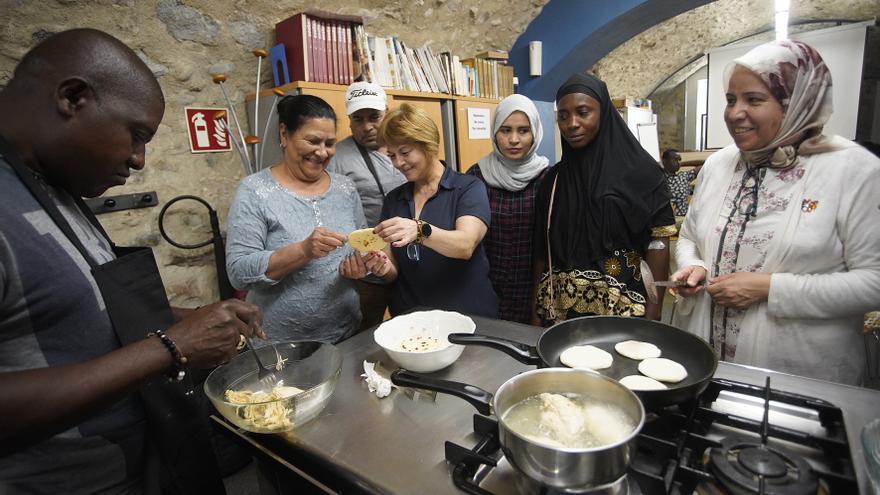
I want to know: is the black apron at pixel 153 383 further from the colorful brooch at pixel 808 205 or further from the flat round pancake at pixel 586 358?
the colorful brooch at pixel 808 205

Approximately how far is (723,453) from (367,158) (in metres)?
2.15

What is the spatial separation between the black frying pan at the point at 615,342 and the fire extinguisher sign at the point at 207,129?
2330 mm

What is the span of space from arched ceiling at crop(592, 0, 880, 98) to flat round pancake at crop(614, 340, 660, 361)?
6.71 meters

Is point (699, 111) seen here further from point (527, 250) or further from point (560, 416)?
point (560, 416)

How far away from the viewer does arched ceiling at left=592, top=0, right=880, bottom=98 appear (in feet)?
24.2

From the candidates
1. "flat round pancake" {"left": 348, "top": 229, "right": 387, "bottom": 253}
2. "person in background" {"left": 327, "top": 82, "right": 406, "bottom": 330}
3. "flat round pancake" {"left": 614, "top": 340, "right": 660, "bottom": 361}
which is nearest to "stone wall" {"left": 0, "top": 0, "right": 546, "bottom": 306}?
"person in background" {"left": 327, "top": 82, "right": 406, "bottom": 330}

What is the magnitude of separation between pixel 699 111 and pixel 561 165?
993 cm

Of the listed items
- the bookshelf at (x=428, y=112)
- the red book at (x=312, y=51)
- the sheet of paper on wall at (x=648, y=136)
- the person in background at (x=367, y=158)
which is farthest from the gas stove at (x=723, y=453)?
the sheet of paper on wall at (x=648, y=136)

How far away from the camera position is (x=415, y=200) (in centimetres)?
198

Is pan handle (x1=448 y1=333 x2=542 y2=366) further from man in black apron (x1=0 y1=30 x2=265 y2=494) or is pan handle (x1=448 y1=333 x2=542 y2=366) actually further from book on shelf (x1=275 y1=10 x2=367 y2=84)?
book on shelf (x1=275 y1=10 x2=367 y2=84)

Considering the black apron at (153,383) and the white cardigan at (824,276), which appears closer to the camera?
the black apron at (153,383)

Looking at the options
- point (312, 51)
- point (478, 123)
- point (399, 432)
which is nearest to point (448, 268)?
point (399, 432)

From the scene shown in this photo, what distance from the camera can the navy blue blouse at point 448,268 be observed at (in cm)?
186

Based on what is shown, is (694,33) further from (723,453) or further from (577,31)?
(723,453)
